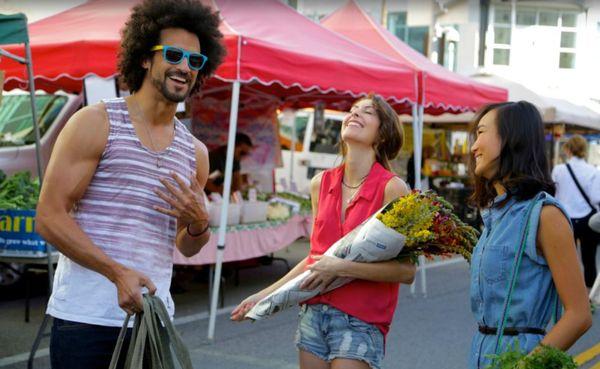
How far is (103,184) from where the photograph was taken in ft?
8.27

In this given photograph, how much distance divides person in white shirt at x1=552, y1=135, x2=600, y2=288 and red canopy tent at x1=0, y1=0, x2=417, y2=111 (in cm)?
253

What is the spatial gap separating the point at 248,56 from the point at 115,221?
4.32m

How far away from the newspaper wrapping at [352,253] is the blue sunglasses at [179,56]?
926mm

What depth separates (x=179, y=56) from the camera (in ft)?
8.87

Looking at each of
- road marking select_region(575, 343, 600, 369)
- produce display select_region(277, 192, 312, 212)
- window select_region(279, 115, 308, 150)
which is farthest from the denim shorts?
window select_region(279, 115, 308, 150)

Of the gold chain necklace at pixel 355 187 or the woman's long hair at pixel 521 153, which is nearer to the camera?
the woman's long hair at pixel 521 153

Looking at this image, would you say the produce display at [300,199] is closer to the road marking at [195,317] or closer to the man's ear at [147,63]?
the road marking at [195,317]

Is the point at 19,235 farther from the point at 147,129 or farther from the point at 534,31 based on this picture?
the point at 534,31

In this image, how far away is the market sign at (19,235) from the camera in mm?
6156

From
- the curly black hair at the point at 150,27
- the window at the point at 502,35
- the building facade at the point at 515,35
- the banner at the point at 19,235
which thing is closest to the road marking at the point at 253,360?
the banner at the point at 19,235

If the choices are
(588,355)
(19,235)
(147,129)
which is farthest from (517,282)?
(19,235)

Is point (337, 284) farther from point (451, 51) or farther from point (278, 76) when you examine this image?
point (451, 51)

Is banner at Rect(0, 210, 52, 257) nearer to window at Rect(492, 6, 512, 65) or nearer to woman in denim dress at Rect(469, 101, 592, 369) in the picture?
woman in denim dress at Rect(469, 101, 592, 369)

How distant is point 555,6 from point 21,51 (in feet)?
87.9
